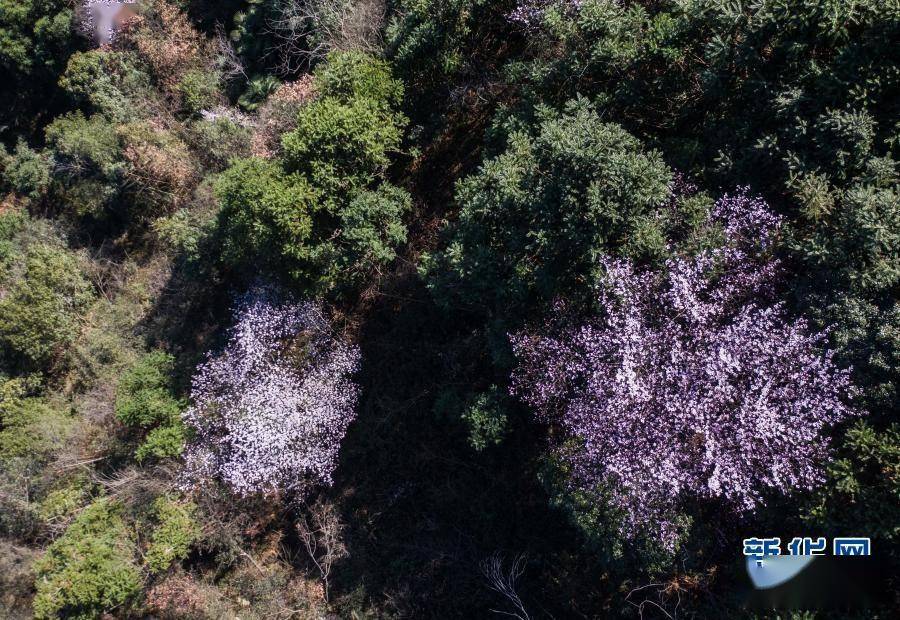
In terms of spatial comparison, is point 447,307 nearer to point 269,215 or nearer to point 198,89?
point 269,215

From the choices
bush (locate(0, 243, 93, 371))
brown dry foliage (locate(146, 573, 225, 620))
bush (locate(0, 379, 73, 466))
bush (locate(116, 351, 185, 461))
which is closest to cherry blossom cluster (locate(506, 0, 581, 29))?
bush (locate(116, 351, 185, 461))

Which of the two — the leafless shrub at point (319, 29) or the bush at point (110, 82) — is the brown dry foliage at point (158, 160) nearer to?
the bush at point (110, 82)

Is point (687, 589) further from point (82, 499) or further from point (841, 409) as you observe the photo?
point (82, 499)

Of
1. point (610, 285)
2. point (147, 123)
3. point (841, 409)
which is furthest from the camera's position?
point (147, 123)

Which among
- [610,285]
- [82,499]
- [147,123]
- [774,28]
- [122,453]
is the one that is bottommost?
[82,499]

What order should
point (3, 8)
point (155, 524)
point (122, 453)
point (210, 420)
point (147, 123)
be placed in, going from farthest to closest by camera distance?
1. point (3, 8)
2. point (147, 123)
3. point (122, 453)
4. point (155, 524)
5. point (210, 420)

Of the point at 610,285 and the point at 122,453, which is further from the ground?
the point at 610,285

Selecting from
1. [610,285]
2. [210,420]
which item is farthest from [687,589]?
[210,420]

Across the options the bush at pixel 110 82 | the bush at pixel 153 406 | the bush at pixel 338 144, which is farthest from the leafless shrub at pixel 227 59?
the bush at pixel 153 406
